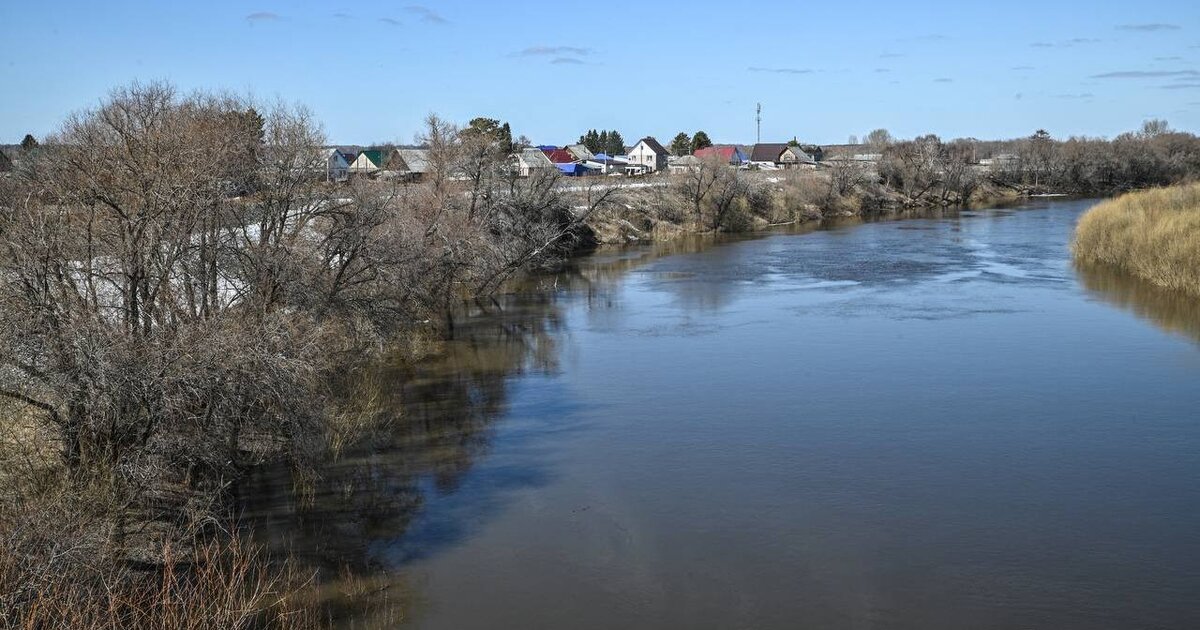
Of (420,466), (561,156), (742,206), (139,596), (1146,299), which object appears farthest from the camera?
(561,156)

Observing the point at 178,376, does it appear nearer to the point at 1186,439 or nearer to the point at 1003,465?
the point at 1003,465

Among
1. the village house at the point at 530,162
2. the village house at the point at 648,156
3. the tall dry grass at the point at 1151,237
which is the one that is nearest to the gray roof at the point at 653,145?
the village house at the point at 648,156

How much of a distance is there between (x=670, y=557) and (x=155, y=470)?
242 inches

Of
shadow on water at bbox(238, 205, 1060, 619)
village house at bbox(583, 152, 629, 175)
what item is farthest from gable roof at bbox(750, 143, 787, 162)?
shadow on water at bbox(238, 205, 1060, 619)

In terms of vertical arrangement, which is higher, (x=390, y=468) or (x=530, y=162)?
(x=530, y=162)

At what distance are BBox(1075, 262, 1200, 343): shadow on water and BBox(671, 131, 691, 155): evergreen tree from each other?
82132mm

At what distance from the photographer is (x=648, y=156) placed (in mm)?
99062

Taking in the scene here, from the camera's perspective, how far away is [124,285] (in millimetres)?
13508

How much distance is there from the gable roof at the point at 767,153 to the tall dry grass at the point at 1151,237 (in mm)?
62734

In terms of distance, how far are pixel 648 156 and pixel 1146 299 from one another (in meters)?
72.9

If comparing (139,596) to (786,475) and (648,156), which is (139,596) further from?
(648,156)

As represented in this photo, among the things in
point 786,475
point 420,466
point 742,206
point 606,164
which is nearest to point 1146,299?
point 786,475

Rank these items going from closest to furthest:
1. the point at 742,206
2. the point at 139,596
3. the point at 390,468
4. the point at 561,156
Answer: the point at 139,596 < the point at 390,468 < the point at 742,206 < the point at 561,156

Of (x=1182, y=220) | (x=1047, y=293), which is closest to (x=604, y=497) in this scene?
(x=1047, y=293)
